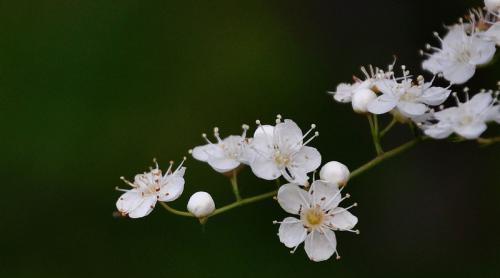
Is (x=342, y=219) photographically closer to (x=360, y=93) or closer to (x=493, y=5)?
(x=360, y=93)

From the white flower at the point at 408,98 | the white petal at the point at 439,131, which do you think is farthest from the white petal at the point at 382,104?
the white petal at the point at 439,131

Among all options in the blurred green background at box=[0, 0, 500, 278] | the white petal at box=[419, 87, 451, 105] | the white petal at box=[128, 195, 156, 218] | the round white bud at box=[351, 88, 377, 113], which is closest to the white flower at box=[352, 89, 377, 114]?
the round white bud at box=[351, 88, 377, 113]

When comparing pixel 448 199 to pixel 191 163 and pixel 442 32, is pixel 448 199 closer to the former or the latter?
pixel 442 32

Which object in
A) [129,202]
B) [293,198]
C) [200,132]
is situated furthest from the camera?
[200,132]

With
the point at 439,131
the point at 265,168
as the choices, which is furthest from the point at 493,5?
the point at 265,168

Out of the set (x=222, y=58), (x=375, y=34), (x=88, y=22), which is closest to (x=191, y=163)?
(x=222, y=58)

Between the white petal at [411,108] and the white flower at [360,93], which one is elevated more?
the white flower at [360,93]

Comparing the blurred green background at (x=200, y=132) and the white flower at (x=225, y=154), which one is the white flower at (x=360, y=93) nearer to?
the white flower at (x=225, y=154)
